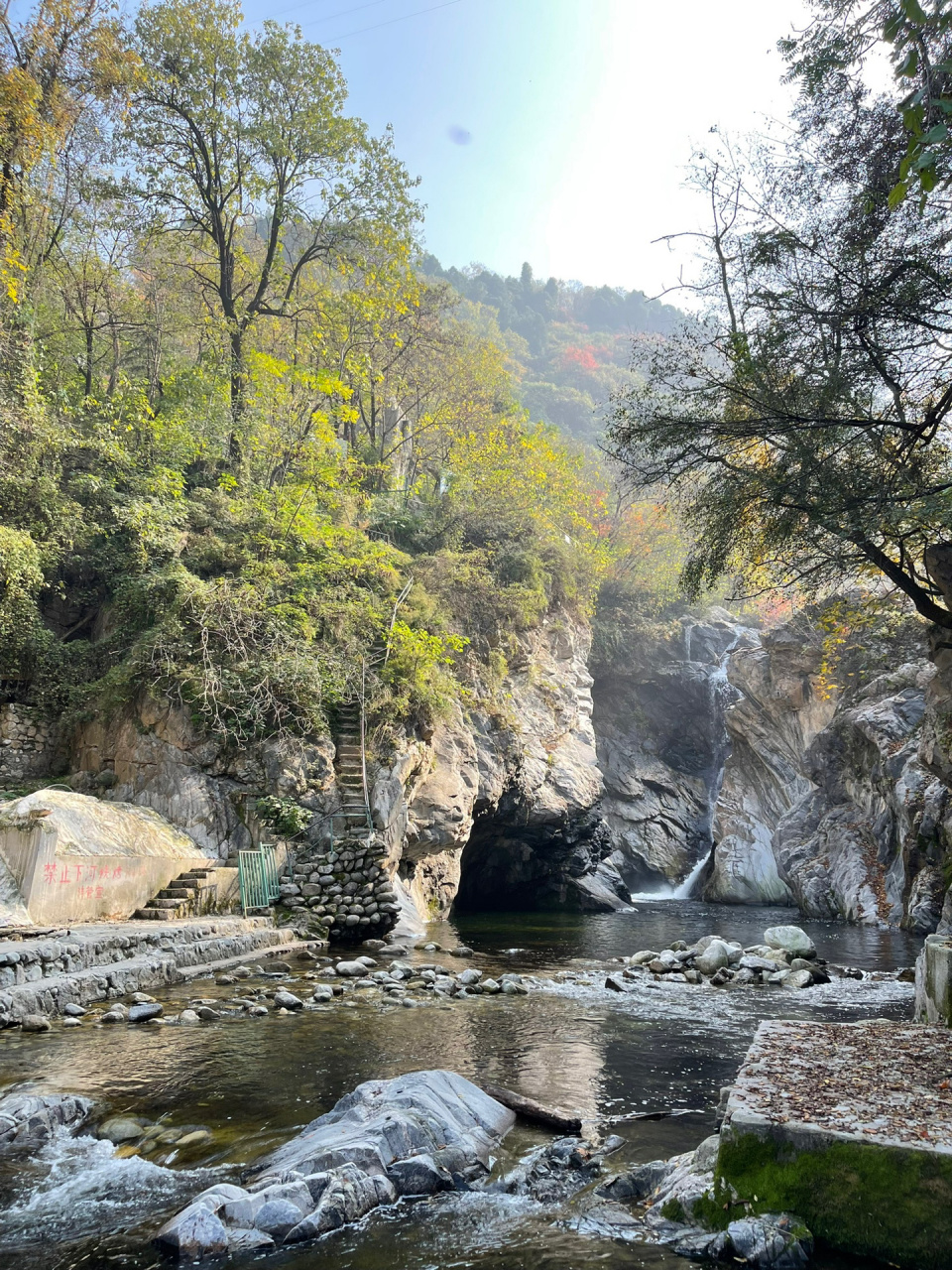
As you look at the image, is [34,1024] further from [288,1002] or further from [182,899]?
[182,899]

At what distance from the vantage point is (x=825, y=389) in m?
8.80

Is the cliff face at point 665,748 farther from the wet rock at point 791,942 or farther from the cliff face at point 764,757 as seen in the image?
the wet rock at point 791,942

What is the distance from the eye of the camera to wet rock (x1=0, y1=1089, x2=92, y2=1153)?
4680 millimetres

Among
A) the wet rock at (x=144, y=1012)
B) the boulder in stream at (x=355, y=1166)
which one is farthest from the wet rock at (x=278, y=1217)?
the wet rock at (x=144, y=1012)

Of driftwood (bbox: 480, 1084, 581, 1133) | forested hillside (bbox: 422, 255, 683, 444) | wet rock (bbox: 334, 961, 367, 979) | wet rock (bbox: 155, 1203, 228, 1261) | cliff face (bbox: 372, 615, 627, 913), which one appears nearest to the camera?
wet rock (bbox: 155, 1203, 228, 1261)

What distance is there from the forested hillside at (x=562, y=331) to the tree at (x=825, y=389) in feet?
174

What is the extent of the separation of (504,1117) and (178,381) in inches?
771

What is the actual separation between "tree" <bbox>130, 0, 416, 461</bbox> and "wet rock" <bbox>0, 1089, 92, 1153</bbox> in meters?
16.5

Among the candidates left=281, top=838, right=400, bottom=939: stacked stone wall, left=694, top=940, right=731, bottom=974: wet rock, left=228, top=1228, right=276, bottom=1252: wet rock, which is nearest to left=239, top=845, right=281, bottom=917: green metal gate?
left=281, top=838, right=400, bottom=939: stacked stone wall

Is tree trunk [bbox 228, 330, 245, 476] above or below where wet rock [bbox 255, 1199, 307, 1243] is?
above

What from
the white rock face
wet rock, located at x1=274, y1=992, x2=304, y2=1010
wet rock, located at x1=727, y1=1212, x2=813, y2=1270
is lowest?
wet rock, located at x1=274, y1=992, x2=304, y2=1010

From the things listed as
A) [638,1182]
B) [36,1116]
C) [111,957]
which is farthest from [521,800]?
[638,1182]

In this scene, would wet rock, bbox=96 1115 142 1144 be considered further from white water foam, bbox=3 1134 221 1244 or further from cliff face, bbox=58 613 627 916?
cliff face, bbox=58 613 627 916

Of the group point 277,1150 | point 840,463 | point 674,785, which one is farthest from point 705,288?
point 674,785
